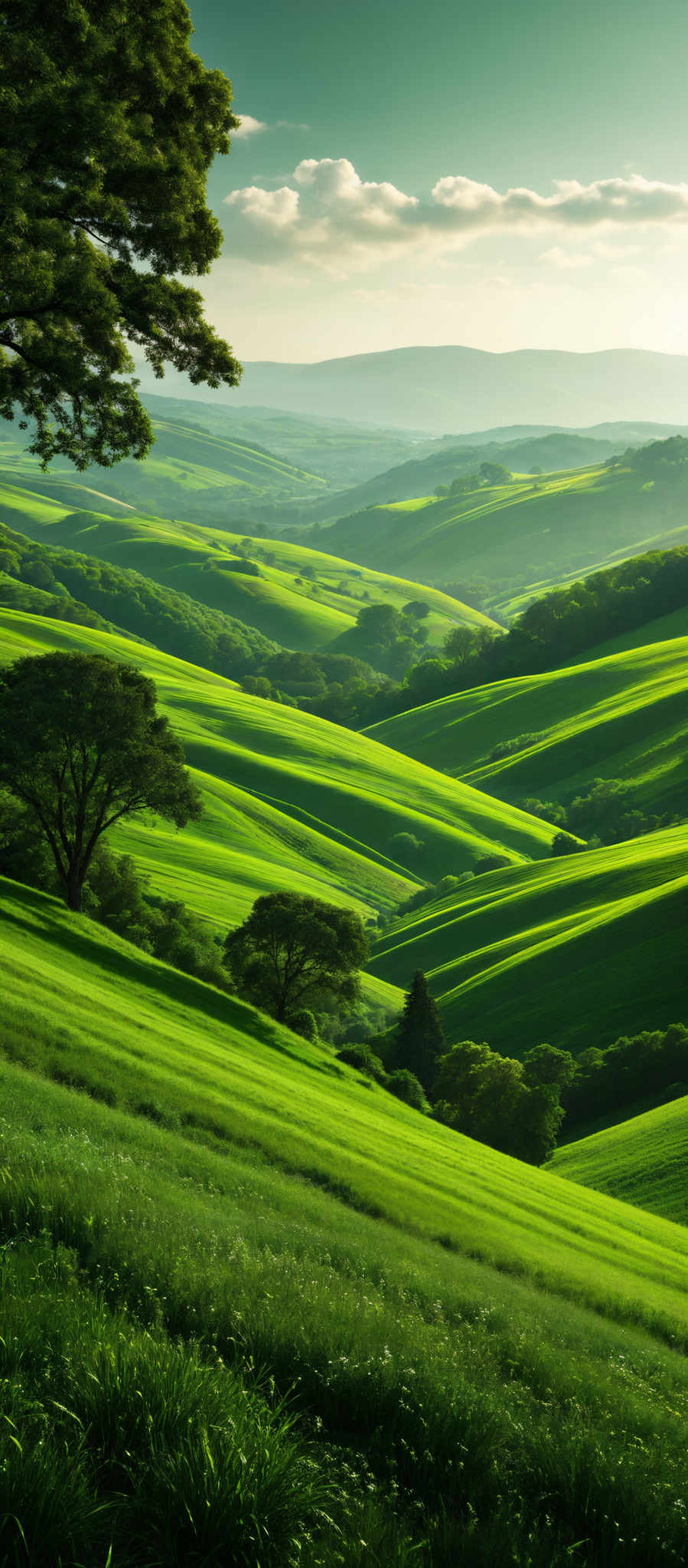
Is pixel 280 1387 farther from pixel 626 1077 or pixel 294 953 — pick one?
pixel 626 1077

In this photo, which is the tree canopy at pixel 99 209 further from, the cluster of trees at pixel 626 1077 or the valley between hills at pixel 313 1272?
the cluster of trees at pixel 626 1077

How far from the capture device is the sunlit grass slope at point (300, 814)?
13112 centimetres

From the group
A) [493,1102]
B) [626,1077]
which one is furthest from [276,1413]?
[626,1077]

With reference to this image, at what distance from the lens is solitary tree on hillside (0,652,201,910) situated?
47.2 meters

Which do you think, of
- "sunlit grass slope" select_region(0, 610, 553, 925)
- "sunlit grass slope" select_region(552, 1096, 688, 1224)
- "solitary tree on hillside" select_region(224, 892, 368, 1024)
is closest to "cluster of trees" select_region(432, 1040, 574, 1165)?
"sunlit grass slope" select_region(552, 1096, 688, 1224)

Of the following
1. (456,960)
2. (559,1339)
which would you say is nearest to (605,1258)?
(559,1339)

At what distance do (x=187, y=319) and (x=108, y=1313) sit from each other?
1933cm

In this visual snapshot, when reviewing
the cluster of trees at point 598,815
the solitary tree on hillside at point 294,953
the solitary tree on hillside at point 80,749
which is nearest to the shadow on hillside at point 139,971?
the solitary tree on hillside at point 80,749

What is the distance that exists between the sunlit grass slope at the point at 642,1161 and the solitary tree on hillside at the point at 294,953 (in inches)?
1085

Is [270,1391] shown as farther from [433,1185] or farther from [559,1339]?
[433,1185]

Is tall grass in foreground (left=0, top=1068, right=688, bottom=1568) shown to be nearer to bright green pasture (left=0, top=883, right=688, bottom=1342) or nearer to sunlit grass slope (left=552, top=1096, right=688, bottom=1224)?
bright green pasture (left=0, top=883, right=688, bottom=1342)

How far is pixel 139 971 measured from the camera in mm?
43281

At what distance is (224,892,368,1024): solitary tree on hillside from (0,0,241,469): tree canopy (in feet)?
136

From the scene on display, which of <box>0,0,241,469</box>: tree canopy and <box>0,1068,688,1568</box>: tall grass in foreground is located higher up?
<box>0,0,241,469</box>: tree canopy
